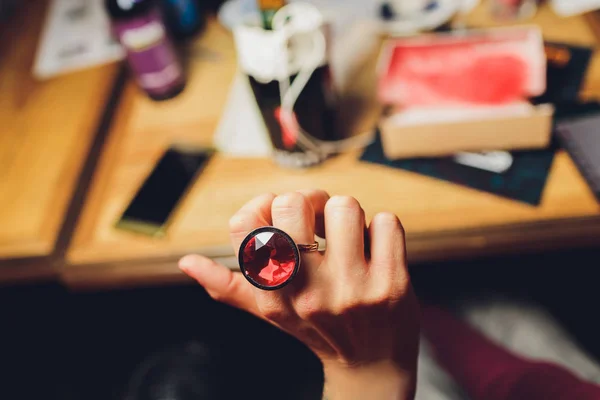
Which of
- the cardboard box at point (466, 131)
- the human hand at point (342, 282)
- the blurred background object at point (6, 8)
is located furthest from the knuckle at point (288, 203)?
the blurred background object at point (6, 8)

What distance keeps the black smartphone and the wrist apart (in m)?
0.35

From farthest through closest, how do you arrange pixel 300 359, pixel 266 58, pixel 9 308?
pixel 9 308, pixel 300 359, pixel 266 58

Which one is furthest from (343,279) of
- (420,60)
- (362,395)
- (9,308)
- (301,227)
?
(9,308)

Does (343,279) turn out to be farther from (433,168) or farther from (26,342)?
(26,342)

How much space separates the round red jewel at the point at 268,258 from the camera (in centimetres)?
42

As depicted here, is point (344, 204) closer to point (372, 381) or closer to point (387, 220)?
point (387, 220)

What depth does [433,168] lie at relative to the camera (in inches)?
29.0

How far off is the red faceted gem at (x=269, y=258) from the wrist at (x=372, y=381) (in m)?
0.16

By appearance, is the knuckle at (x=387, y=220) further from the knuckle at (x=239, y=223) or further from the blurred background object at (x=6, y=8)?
the blurred background object at (x=6, y=8)

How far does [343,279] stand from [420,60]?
0.52 meters

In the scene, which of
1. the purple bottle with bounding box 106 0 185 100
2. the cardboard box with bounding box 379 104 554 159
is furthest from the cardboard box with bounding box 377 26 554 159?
the purple bottle with bounding box 106 0 185 100

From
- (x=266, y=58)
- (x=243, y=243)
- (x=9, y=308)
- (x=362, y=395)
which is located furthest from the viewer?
(x=9, y=308)

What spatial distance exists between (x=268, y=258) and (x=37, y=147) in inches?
27.0

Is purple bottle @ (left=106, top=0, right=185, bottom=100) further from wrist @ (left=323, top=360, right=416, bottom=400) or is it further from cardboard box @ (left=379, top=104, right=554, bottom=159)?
wrist @ (left=323, top=360, right=416, bottom=400)
